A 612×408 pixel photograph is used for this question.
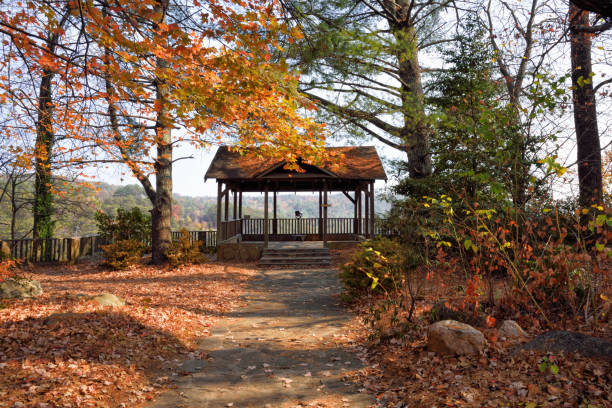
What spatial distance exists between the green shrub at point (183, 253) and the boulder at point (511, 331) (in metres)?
10.7

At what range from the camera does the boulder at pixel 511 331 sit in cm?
464

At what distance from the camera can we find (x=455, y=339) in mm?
4406

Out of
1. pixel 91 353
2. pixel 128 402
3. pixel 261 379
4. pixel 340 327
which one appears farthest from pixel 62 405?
pixel 340 327

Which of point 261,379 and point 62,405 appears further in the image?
point 261,379

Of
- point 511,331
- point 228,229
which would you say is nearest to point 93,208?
point 228,229

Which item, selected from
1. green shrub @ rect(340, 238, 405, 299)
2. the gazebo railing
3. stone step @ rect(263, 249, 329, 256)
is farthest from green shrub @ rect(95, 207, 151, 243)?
green shrub @ rect(340, 238, 405, 299)

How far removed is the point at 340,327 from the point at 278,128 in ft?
18.5

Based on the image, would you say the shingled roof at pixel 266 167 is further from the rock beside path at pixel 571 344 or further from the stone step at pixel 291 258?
the rock beside path at pixel 571 344

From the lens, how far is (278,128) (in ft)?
32.9

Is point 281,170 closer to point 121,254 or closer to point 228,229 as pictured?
point 228,229

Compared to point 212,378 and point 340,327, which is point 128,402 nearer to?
point 212,378

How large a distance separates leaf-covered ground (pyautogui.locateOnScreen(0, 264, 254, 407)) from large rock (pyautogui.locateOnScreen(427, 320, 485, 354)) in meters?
3.24

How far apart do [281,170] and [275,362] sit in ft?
40.4

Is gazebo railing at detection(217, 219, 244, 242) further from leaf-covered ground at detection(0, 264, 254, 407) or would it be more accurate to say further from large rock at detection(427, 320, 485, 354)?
large rock at detection(427, 320, 485, 354)
